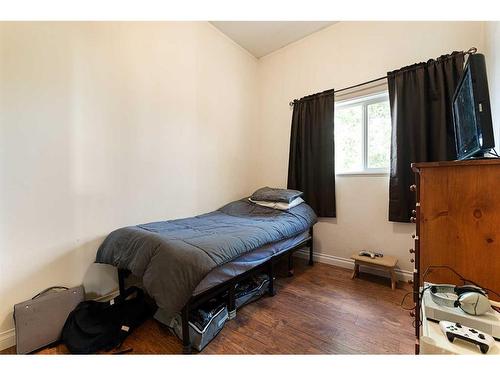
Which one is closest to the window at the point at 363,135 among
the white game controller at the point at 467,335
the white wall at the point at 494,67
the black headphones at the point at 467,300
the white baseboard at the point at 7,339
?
the white wall at the point at 494,67

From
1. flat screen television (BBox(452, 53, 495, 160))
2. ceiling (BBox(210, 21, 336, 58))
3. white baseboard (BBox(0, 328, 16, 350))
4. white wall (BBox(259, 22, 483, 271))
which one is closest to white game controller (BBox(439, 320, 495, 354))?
flat screen television (BBox(452, 53, 495, 160))

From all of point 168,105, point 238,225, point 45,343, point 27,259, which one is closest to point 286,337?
point 238,225

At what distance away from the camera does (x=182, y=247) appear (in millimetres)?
1374

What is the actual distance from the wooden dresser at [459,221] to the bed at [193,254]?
1.03 metres

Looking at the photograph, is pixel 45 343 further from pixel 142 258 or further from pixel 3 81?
pixel 3 81

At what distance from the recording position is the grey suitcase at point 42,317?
132cm

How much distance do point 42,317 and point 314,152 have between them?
2.85m

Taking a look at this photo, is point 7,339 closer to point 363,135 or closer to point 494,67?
point 363,135

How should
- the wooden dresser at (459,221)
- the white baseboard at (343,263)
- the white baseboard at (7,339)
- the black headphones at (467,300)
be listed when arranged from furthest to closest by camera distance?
the white baseboard at (343,263), the white baseboard at (7,339), the wooden dresser at (459,221), the black headphones at (467,300)

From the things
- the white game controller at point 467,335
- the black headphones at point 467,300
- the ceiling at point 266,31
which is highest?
the ceiling at point 266,31

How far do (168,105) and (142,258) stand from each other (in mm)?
1570

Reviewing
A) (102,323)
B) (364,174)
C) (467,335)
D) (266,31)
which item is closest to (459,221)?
(467,335)

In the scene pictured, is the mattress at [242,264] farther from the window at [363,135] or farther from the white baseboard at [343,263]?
the window at [363,135]
